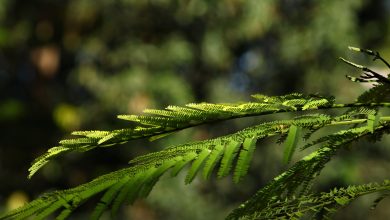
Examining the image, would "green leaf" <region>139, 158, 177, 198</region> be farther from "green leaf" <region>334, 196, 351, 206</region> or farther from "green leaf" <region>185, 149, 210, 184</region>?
"green leaf" <region>334, 196, 351, 206</region>

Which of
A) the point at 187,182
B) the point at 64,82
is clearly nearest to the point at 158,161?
the point at 187,182

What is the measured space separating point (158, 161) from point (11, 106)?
8.83 metres

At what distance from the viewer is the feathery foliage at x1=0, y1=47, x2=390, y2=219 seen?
625 mm

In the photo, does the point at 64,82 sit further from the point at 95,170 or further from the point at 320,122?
the point at 320,122

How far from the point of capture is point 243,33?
27.5ft

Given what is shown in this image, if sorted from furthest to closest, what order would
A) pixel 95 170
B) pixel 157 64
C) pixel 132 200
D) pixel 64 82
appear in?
pixel 64 82
pixel 95 170
pixel 157 64
pixel 132 200

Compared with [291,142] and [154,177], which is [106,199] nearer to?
[154,177]

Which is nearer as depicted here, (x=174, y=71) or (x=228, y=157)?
(x=228, y=157)

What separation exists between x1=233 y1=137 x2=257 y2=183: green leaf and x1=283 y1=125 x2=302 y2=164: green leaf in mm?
26

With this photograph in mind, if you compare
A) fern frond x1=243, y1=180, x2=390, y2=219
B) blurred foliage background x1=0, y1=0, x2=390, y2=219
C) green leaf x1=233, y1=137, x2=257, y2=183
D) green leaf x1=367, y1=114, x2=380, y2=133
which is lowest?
fern frond x1=243, y1=180, x2=390, y2=219

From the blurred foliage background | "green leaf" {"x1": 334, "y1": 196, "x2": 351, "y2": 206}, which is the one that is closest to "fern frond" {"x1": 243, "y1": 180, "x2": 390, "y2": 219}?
"green leaf" {"x1": 334, "y1": 196, "x2": 351, "y2": 206}

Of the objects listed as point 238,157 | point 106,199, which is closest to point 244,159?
point 238,157

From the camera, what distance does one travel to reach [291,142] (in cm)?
66

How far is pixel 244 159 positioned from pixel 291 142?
0.14 ft
